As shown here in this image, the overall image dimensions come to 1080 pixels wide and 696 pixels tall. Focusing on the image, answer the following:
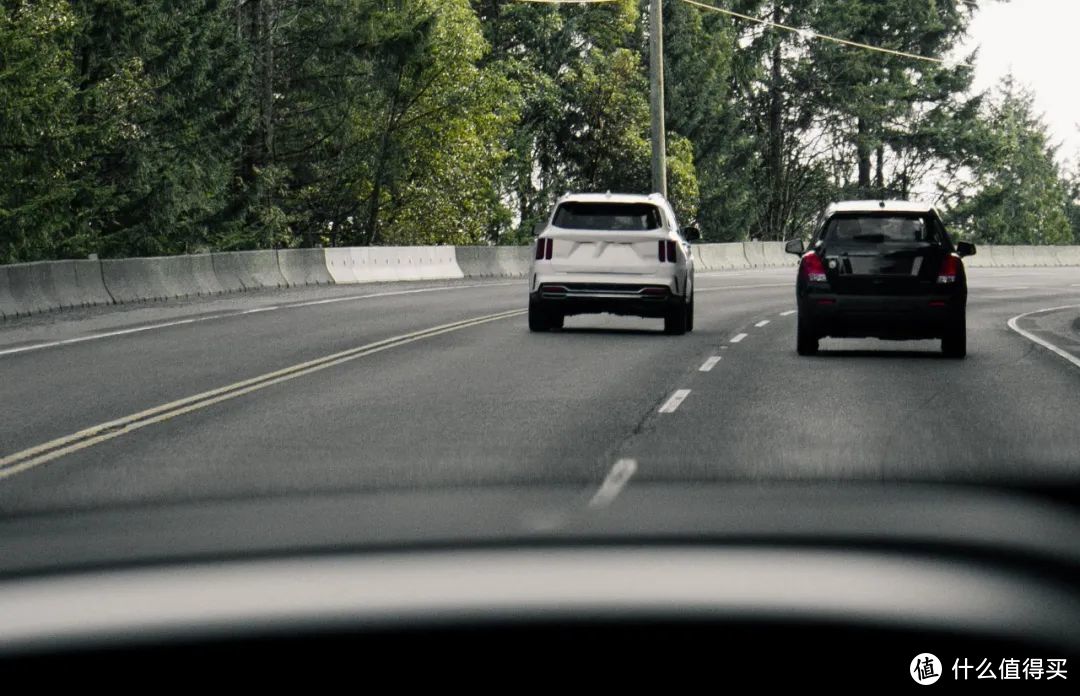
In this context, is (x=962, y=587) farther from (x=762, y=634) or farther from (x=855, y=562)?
(x=762, y=634)

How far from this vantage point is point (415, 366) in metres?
17.0

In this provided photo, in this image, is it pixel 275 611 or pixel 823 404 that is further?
pixel 823 404

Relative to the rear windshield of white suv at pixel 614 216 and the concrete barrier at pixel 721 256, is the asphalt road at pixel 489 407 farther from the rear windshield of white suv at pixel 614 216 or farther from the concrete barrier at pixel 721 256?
the concrete barrier at pixel 721 256

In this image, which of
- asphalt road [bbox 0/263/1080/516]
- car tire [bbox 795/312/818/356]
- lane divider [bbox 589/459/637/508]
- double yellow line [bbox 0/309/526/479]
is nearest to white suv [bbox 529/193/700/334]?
asphalt road [bbox 0/263/1080/516]

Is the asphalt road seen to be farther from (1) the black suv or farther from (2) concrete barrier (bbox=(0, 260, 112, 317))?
(2) concrete barrier (bbox=(0, 260, 112, 317))

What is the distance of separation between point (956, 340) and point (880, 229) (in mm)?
1464

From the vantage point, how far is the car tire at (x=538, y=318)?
21719 millimetres

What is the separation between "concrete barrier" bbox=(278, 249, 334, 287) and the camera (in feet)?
116

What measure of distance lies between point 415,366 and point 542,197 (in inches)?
2561

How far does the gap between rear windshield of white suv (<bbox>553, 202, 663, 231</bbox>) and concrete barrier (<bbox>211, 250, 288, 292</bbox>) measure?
11.6m

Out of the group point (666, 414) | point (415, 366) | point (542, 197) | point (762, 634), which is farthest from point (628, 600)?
point (542, 197)

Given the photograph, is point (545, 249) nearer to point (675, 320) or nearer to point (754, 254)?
point (675, 320)

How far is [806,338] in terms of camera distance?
1844 centimetres

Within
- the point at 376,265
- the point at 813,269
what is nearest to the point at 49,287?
the point at 813,269
